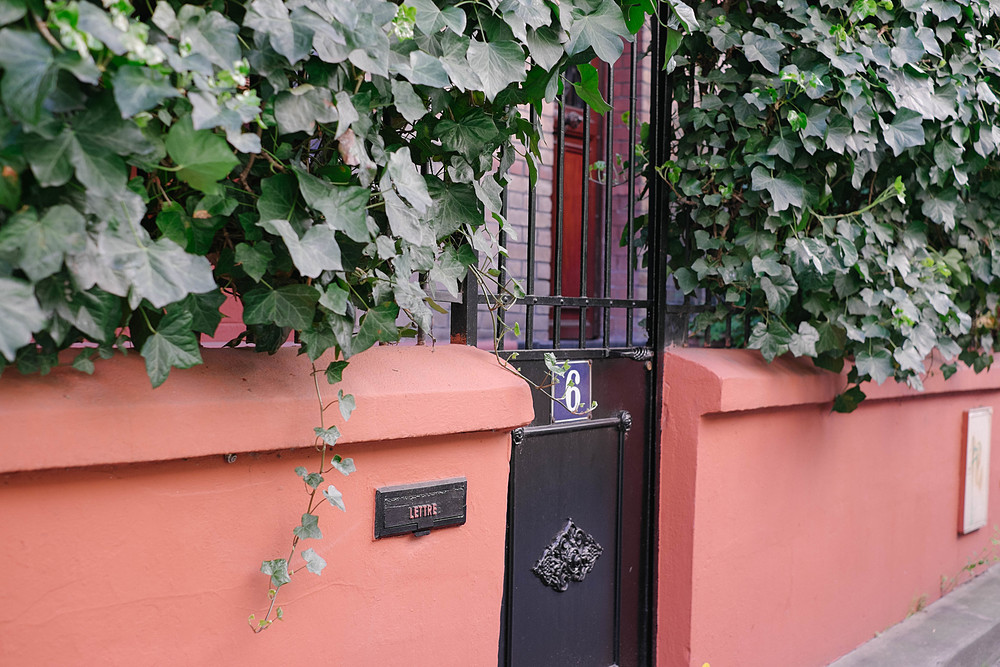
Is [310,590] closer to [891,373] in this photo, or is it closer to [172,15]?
[172,15]

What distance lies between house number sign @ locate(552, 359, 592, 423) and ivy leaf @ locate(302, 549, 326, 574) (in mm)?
1033

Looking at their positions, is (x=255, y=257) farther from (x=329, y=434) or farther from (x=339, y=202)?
(x=329, y=434)

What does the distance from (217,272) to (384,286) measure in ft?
1.02

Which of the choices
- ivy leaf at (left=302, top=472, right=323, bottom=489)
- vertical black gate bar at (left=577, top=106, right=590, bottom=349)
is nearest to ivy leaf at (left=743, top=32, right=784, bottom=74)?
vertical black gate bar at (left=577, top=106, right=590, bottom=349)

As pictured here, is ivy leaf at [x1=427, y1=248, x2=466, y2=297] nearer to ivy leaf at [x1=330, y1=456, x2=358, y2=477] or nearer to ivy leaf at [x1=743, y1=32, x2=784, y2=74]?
ivy leaf at [x1=330, y1=456, x2=358, y2=477]

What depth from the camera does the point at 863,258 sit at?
2.91 meters

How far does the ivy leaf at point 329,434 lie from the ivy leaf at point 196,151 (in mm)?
569

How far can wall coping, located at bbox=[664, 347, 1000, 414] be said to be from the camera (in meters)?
2.70

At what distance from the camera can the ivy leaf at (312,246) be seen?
4.30ft

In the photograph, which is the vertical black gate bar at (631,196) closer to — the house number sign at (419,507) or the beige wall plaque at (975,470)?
the house number sign at (419,507)

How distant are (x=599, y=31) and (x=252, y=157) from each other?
2.56ft

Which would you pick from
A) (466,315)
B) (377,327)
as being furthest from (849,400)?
(377,327)

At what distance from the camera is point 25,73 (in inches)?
38.2

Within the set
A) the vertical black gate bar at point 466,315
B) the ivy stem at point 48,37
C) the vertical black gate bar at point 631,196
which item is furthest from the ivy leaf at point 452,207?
the vertical black gate bar at point 631,196
